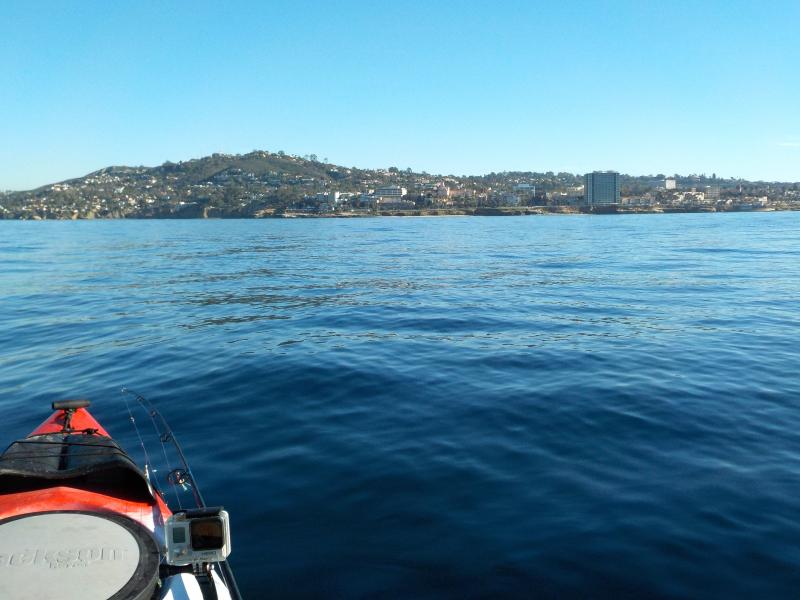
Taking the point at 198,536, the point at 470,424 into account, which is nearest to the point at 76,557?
the point at 198,536

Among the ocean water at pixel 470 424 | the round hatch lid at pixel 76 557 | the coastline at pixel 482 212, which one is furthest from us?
the coastline at pixel 482 212

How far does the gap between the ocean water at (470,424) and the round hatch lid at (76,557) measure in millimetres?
1700

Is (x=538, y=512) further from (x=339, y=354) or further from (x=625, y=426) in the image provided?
(x=339, y=354)

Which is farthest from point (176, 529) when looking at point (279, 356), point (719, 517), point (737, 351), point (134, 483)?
point (737, 351)

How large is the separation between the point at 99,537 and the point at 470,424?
6.23m

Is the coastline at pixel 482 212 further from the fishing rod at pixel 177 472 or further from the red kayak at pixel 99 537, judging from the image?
the red kayak at pixel 99 537

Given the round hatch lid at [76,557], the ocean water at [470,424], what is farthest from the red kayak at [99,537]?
the ocean water at [470,424]

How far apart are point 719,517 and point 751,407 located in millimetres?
4469

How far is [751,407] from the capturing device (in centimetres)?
1016

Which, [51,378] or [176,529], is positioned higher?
[176,529]

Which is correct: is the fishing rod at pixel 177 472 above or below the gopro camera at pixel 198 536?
below

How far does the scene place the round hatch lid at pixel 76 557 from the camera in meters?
3.70

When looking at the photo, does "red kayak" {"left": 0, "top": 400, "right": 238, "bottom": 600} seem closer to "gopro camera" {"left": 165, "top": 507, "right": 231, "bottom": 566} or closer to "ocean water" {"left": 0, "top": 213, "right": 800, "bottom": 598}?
"gopro camera" {"left": 165, "top": 507, "right": 231, "bottom": 566}

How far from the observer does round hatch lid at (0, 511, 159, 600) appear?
3.70 metres
